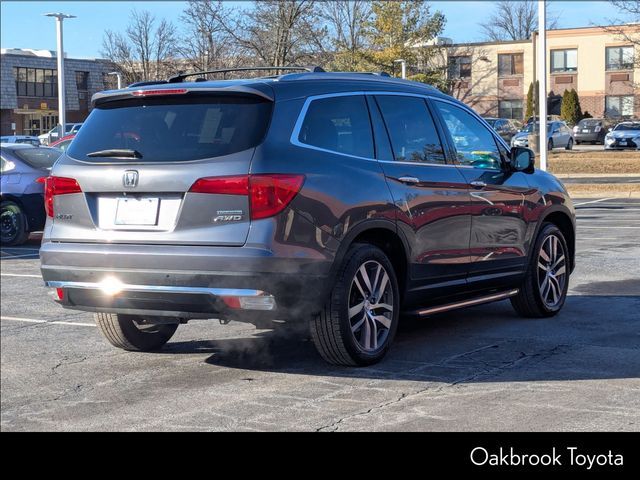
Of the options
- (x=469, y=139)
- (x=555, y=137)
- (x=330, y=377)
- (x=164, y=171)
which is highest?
(x=555, y=137)

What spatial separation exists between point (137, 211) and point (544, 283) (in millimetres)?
3850

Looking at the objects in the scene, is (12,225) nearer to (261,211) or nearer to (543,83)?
(261,211)

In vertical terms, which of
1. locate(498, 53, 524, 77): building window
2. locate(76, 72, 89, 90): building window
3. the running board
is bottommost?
the running board

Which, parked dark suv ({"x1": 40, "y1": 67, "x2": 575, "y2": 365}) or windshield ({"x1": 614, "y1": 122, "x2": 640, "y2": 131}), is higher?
windshield ({"x1": 614, "y1": 122, "x2": 640, "y2": 131})

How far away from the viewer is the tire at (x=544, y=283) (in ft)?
27.8

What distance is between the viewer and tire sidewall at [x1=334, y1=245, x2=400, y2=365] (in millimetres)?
6355

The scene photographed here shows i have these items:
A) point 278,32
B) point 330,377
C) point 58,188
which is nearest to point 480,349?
point 330,377

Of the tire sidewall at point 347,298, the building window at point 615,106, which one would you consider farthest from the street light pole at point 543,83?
the building window at point 615,106

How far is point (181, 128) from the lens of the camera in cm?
624

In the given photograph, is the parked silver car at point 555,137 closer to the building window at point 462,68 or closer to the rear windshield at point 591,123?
the rear windshield at point 591,123

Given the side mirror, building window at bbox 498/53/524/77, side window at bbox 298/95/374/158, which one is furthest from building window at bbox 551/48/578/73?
side window at bbox 298/95/374/158

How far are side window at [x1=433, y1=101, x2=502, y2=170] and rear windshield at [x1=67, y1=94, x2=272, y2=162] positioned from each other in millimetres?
2024

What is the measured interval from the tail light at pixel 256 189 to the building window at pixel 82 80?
5693 centimetres

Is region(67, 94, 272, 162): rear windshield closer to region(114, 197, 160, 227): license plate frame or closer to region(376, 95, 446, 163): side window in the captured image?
region(114, 197, 160, 227): license plate frame
